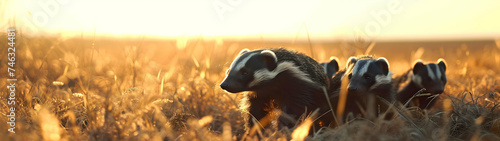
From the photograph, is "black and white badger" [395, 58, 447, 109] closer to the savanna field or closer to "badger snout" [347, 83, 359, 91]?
the savanna field

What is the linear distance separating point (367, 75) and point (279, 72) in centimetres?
123

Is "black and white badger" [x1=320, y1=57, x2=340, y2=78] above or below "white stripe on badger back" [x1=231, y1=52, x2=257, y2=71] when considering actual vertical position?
below

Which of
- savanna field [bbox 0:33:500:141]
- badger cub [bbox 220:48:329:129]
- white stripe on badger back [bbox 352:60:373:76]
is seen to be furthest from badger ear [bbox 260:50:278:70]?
white stripe on badger back [bbox 352:60:373:76]

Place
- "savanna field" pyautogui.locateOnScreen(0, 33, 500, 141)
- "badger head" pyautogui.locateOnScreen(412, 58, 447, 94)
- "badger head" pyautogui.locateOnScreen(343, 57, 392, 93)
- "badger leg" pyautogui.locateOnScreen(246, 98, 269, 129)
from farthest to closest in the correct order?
"badger head" pyautogui.locateOnScreen(412, 58, 447, 94) → "badger head" pyautogui.locateOnScreen(343, 57, 392, 93) → "badger leg" pyautogui.locateOnScreen(246, 98, 269, 129) → "savanna field" pyautogui.locateOnScreen(0, 33, 500, 141)

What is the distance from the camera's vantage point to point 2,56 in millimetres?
6801

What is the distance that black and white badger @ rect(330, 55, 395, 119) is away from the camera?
493 cm

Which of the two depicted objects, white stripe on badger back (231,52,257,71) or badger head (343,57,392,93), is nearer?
white stripe on badger back (231,52,257,71)

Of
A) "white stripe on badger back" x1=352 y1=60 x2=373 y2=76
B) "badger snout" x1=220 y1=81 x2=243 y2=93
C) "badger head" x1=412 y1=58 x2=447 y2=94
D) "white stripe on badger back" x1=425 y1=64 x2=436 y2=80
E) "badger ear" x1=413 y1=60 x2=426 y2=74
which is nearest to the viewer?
"badger snout" x1=220 y1=81 x2=243 y2=93

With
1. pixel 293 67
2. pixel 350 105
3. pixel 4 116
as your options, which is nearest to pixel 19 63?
pixel 4 116

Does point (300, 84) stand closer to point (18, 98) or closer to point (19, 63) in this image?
point (18, 98)

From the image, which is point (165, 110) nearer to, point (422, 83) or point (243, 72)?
point (243, 72)

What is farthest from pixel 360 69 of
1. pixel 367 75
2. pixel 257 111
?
pixel 257 111

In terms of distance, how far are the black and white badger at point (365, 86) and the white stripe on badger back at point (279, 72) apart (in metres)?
0.58

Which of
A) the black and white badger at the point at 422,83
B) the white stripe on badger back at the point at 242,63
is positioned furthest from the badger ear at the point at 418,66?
the white stripe on badger back at the point at 242,63
